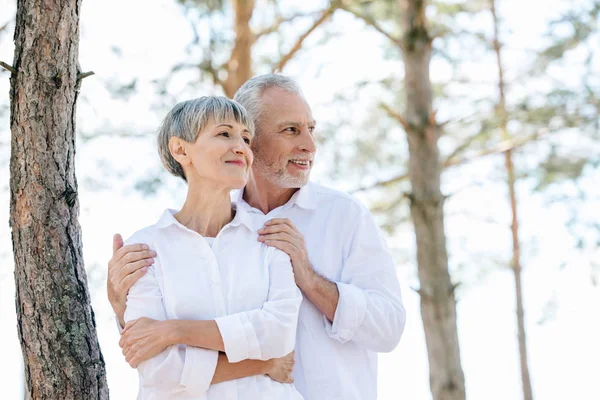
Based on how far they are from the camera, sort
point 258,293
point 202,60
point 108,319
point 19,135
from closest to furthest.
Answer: point 258,293 < point 19,135 < point 202,60 < point 108,319

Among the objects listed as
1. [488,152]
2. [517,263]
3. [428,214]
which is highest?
[488,152]

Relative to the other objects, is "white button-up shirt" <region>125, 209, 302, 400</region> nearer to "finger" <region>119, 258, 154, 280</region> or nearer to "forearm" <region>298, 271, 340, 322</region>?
"finger" <region>119, 258, 154, 280</region>

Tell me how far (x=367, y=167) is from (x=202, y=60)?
287 centimetres

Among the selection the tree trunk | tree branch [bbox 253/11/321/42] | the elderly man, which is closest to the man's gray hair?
the elderly man

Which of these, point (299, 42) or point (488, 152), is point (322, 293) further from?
point (488, 152)

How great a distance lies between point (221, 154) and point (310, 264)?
510mm

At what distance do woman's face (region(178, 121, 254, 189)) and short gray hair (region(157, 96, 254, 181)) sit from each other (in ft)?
0.06

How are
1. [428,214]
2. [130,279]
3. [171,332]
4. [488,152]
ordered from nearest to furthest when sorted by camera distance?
[171,332]
[130,279]
[428,214]
[488,152]

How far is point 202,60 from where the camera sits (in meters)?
9.19

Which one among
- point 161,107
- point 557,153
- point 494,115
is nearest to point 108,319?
point 161,107

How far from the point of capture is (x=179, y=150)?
2.95 metres

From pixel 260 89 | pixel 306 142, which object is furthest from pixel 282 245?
pixel 260 89

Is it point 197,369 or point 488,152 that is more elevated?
point 488,152

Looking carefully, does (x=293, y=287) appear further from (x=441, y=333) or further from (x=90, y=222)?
(x=90, y=222)
